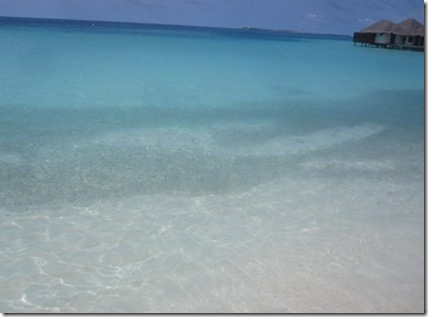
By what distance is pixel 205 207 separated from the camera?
17.6ft

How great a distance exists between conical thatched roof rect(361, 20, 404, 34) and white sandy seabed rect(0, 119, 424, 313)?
3260 cm

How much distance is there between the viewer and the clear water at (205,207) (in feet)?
12.4

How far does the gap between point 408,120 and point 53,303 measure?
9.66m

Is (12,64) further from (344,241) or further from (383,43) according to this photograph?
(383,43)

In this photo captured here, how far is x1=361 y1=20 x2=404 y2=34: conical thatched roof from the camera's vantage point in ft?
115

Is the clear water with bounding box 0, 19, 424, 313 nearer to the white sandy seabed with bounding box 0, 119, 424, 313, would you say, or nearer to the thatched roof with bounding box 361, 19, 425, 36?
the white sandy seabed with bounding box 0, 119, 424, 313

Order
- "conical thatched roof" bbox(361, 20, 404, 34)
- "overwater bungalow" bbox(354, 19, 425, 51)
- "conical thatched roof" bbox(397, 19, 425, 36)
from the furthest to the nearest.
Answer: "conical thatched roof" bbox(361, 20, 404, 34), "overwater bungalow" bbox(354, 19, 425, 51), "conical thatched roof" bbox(397, 19, 425, 36)

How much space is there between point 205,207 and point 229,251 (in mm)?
1054

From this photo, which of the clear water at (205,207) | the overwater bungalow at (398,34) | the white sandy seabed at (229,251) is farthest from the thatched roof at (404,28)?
the white sandy seabed at (229,251)

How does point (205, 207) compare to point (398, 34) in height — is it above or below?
below

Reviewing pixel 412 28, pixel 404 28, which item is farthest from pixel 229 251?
pixel 412 28

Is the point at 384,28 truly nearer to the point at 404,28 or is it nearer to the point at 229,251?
the point at 404,28

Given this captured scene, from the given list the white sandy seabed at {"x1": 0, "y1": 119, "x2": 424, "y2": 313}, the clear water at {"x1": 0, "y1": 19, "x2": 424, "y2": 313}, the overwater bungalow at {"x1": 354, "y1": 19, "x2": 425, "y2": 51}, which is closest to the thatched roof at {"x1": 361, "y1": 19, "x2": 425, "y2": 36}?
the overwater bungalow at {"x1": 354, "y1": 19, "x2": 425, "y2": 51}

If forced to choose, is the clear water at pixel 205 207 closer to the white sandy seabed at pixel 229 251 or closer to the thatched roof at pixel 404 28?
the white sandy seabed at pixel 229 251
